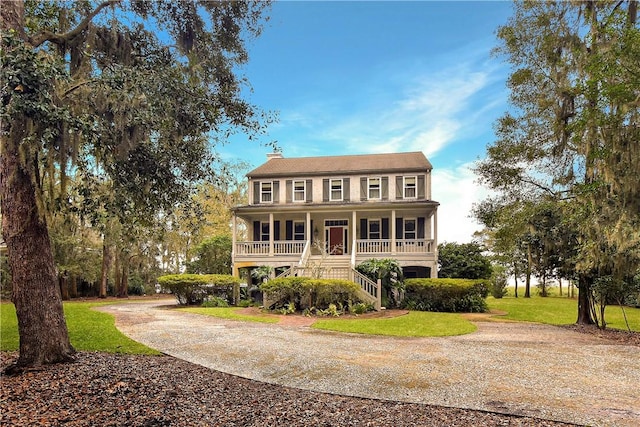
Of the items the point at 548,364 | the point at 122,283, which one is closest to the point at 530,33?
the point at 548,364

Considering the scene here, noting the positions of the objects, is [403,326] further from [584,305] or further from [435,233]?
[435,233]

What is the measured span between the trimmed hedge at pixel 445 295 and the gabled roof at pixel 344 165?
21.3 feet

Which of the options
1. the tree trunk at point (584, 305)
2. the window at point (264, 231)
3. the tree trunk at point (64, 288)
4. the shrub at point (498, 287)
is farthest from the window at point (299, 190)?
the shrub at point (498, 287)

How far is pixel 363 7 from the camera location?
903cm

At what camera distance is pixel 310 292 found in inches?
585

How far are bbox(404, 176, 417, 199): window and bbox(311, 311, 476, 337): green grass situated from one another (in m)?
8.23

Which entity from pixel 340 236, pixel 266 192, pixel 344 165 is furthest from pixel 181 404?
pixel 344 165

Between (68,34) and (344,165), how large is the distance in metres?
17.3

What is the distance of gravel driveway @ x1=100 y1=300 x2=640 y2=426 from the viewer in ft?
16.3

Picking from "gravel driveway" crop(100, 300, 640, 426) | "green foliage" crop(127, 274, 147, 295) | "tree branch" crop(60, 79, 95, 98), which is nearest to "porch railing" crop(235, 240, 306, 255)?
"gravel driveway" crop(100, 300, 640, 426)

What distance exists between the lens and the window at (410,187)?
20828 millimetres

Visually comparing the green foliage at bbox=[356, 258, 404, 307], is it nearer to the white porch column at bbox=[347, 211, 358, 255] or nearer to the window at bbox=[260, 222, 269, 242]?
the white porch column at bbox=[347, 211, 358, 255]

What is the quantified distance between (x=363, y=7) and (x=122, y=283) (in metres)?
23.2

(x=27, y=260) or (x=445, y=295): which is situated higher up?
(x=27, y=260)
